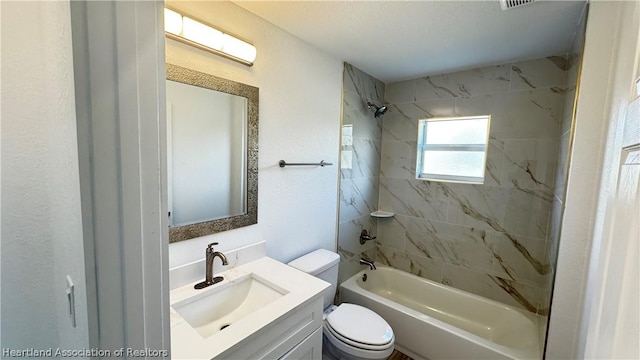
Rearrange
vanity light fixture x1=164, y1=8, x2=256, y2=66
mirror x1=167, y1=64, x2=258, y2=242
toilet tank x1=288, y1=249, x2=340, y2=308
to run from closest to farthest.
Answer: vanity light fixture x1=164, y1=8, x2=256, y2=66, mirror x1=167, y1=64, x2=258, y2=242, toilet tank x1=288, y1=249, x2=340, y2=308

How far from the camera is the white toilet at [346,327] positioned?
1.55 m

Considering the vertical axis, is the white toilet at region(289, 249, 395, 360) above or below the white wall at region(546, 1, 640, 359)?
below

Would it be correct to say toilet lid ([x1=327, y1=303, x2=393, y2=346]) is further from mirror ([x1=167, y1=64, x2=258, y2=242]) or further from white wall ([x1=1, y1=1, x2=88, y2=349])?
white wall ([x1=1, y1=1, x2=88, y2=349])

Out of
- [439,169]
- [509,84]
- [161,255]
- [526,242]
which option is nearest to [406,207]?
[439,169]

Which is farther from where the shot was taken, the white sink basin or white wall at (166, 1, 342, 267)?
white wall at (166, 1, 342, 267)

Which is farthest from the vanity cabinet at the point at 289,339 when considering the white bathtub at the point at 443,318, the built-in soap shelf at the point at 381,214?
the built-in soap shelf at the point at 381,214

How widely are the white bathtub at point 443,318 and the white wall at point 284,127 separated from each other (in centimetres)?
71

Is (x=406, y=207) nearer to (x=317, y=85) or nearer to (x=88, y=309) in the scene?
(x=317, y=85)

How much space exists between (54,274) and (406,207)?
2.52m

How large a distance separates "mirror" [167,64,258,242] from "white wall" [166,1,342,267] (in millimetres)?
59

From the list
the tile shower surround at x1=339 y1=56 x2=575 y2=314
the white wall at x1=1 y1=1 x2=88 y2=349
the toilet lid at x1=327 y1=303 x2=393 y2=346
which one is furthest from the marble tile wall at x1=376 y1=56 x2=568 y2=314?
the white wall at x1=1 y1=1 x2=88 y2=349

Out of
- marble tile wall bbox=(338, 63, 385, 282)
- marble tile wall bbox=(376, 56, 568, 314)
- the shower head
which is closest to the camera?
marble tile wall bbox=(376, 56, 568, 314)

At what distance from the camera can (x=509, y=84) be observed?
6.85ft

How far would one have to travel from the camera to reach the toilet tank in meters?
1.73
